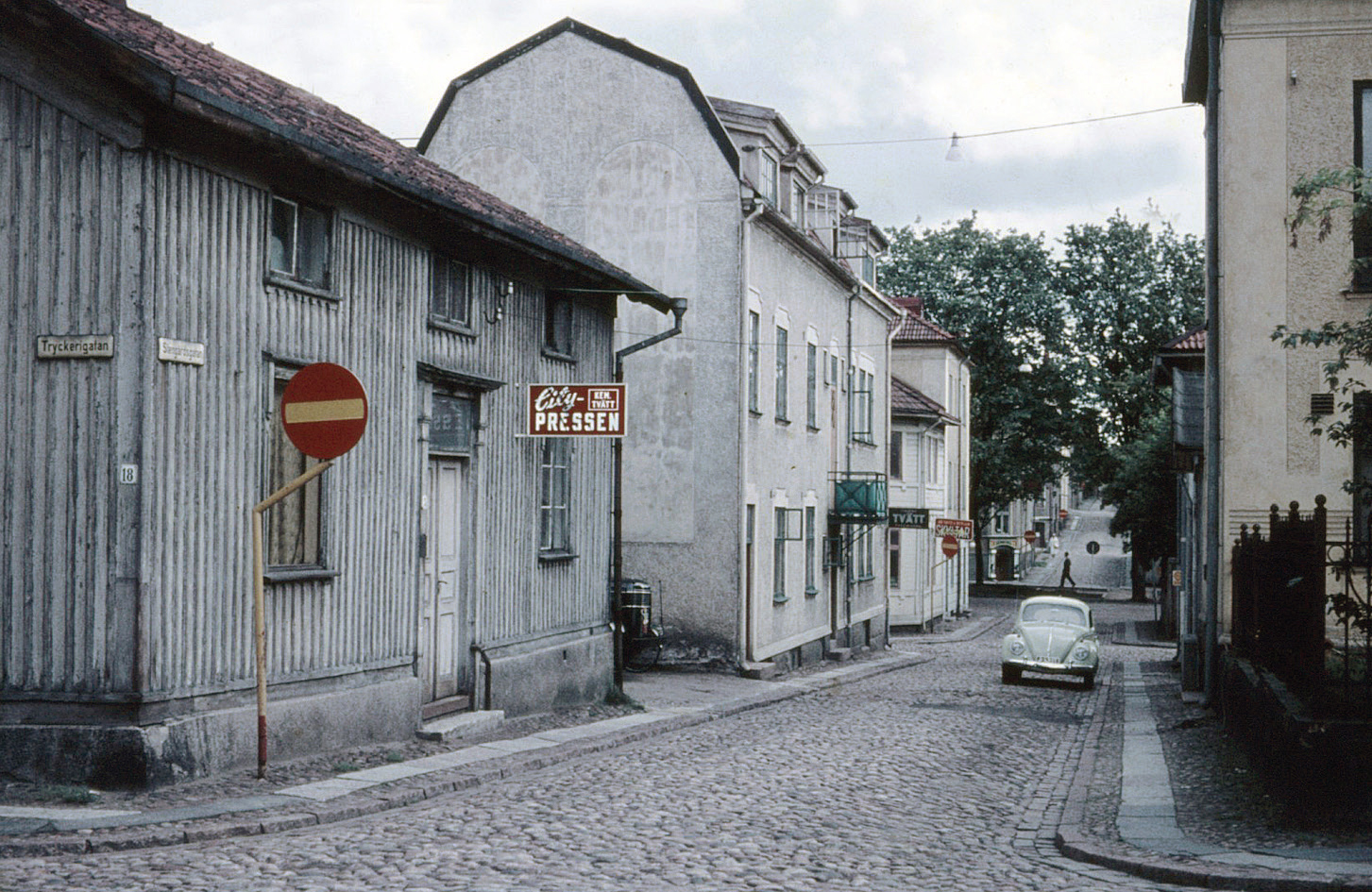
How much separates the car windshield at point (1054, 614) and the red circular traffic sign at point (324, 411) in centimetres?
1831

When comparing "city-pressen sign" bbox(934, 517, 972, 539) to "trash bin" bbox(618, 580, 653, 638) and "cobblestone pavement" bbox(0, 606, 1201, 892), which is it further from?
"cobblestone pavement" bbox(0, 606, 1201, 892)

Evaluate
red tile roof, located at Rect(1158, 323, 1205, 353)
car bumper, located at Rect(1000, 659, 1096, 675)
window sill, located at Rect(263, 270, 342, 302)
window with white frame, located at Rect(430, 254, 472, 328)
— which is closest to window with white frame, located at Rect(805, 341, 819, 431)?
red tile roof, located at Rect(1158, 323, 1205, 353)

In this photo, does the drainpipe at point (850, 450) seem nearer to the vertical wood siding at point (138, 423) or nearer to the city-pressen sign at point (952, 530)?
the city-pressen sign at point (952, 530)

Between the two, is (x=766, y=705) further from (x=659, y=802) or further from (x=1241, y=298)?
(x=659, y=802)

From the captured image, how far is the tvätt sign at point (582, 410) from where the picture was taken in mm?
15742

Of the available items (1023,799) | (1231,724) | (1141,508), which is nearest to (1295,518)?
(1023,799)

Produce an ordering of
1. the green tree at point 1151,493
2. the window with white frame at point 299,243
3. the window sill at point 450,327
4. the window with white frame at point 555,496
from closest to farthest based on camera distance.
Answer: the window with white frame at point 299,243
the window sill at point 450,327
the window with white frame at point 555,496
the green tree at point 1151,493

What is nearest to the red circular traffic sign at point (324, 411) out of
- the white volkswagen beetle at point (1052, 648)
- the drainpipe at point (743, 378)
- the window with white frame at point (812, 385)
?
the drainpipe at point (743, 378)

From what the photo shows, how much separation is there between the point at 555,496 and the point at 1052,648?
11.3 metres

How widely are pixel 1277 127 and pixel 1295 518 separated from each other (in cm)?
866

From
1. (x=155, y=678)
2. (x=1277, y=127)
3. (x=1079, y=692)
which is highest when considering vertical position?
(x=1277, y=127)

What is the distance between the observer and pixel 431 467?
48.2 feet

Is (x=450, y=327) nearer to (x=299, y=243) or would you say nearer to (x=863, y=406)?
(x=299, y=243)

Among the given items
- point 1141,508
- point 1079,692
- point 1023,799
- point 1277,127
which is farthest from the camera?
point 1141,508
